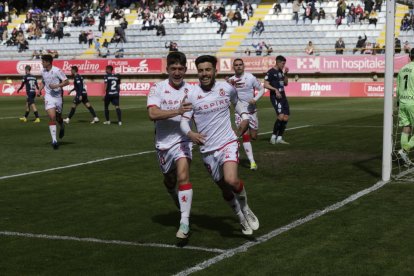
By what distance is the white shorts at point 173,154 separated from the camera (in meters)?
7.69

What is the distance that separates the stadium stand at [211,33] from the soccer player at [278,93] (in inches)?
1069

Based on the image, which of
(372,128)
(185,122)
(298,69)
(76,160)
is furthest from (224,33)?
(185,122)

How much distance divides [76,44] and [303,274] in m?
51.2

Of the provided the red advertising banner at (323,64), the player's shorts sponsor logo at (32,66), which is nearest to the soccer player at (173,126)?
the red advertising banner at (323,64)

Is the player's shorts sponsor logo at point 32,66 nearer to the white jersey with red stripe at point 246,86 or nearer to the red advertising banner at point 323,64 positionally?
the red advertising banner at point 323,64

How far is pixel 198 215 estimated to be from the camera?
8.95m

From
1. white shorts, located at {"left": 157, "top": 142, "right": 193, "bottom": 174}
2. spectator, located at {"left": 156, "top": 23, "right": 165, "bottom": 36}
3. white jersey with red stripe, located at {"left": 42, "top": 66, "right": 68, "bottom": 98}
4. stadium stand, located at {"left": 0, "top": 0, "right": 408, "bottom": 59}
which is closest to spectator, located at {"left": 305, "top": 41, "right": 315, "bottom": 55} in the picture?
stadium stand, located at {"left": 0, "top": 0, "right": 408, "bottom": 59}

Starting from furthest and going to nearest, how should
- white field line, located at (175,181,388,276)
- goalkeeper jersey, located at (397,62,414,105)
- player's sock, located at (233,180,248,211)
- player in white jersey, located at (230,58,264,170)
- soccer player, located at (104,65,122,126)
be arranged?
soccer player, located at (104,65,122,126) < player in white jersey, located at (230,58,264,170) < goalkeeper jersey, located at (397,62,414,105) < player's sock, located at (233,180,248,211) < white field line, located at (175,181,388,276)

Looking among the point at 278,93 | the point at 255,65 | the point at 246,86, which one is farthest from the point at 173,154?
the point at 255,65

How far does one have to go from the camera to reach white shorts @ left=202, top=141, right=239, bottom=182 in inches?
291

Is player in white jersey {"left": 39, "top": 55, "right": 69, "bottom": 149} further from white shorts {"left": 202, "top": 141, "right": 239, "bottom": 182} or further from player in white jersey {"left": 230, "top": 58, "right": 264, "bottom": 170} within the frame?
white shorts {"left": 202, "top": 141, "right": 239, "bottom": 182}

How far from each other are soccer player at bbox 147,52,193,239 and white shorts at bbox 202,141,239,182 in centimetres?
28

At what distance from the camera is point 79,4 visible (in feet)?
201

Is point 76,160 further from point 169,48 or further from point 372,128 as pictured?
point 169,48
